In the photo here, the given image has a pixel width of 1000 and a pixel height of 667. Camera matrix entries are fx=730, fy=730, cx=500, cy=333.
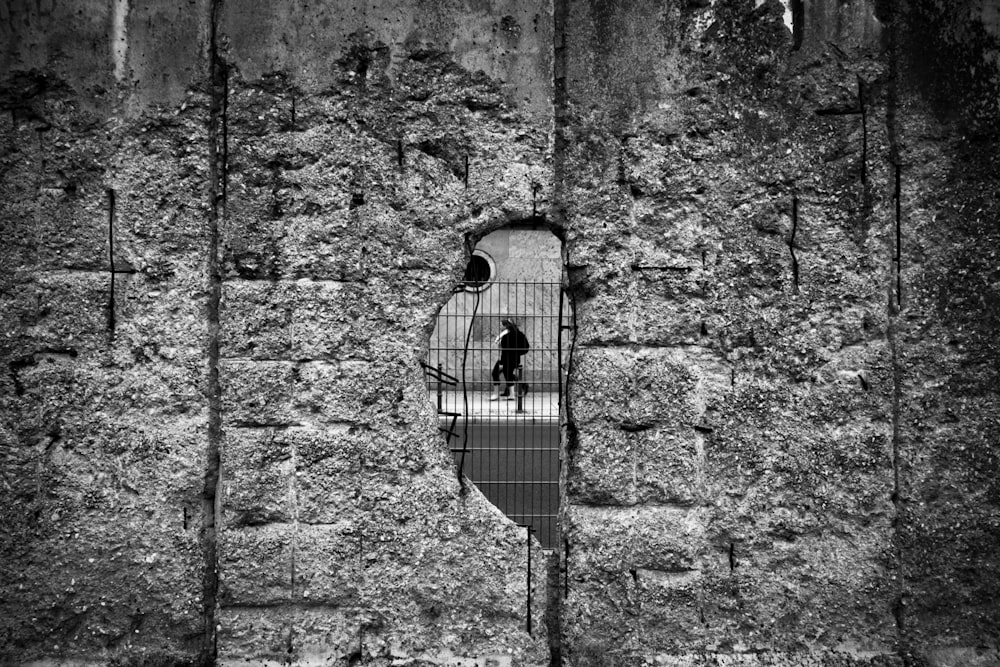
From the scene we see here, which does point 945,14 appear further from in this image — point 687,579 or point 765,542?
point 687,579

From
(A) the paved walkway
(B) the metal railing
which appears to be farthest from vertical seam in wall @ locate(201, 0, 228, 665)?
(A) the paved walkway

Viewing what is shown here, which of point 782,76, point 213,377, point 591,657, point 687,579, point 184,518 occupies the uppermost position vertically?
point 782,76

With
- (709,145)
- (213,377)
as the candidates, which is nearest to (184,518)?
(213,377)

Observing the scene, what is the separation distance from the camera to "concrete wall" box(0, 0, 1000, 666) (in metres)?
2.92

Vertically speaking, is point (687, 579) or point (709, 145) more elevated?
point (709, 145)

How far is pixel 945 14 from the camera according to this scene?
293 cm

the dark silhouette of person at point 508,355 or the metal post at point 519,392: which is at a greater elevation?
the dark silhouette of person at point 508,355

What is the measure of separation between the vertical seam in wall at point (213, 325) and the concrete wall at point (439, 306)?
1 cm

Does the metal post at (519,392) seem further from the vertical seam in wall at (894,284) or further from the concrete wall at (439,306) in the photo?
the vertical seam in wall at (894,284)

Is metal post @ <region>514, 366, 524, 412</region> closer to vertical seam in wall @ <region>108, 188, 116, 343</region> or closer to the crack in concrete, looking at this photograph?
the crack in concrete

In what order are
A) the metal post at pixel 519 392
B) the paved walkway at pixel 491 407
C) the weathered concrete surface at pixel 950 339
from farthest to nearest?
the metal post at pixel 519 392 < the paved walkway at pixel 491 407 < the weathered concrete surface at pixel 950 339

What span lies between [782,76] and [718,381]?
127cm

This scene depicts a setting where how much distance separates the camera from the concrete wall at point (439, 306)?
9.58 feet

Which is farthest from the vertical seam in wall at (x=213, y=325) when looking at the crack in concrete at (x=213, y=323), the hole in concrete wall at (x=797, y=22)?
the hole in concrete wall at (x=797, y=22)
